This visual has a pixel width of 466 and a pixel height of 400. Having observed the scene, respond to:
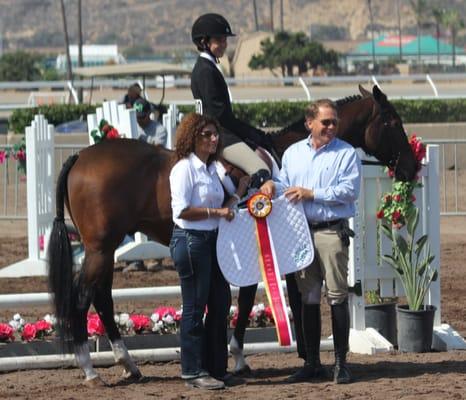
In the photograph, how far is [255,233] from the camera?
745 centimetres

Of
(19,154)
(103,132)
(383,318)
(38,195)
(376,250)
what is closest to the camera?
(376,250)

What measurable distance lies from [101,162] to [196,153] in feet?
2.88

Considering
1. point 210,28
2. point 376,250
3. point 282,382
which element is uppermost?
point 210,28

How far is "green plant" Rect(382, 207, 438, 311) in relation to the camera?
29.7 ft

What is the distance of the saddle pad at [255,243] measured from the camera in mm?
7379

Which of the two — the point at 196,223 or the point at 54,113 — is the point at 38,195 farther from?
the point at 54,113

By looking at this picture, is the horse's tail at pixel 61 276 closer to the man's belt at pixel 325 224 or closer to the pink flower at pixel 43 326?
the pink flower at pixel 43 326

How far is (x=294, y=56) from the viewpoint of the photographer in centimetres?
6272

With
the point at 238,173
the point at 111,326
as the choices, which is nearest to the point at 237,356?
the point at 111,326

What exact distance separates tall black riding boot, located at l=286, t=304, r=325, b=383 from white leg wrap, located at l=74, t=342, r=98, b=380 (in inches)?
48.8

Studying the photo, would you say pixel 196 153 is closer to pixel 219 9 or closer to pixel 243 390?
pixel 243 390

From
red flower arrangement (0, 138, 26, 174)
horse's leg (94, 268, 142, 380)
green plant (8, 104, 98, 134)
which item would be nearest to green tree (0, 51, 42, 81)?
green plant (8, 104, 98, 134)

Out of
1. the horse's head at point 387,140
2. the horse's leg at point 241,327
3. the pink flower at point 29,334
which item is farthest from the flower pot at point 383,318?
the pink flower at point 29,334

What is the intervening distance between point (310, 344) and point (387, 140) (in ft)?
6.20
